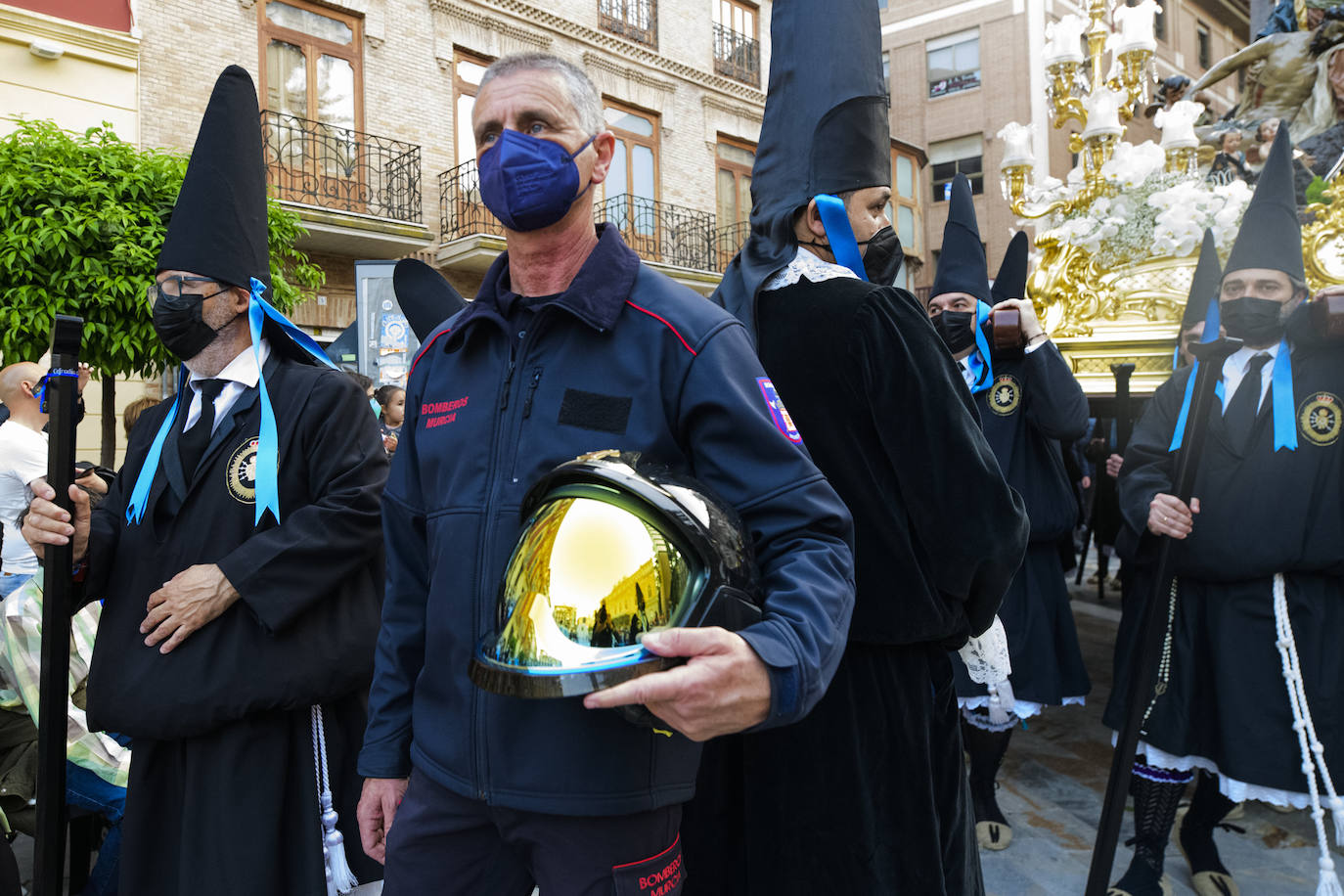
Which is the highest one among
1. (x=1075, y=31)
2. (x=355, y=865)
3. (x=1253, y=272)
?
(x=1075, y=31)

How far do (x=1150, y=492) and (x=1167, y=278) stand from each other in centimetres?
273

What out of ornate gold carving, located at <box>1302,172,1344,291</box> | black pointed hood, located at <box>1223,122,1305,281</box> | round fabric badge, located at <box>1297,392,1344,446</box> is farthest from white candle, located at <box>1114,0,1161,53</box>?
round fabric badge, located at <box>1297,392,1344,446</box>

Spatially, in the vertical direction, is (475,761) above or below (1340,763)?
above

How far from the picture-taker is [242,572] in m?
2.31

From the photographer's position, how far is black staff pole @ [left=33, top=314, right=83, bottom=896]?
2.29 m

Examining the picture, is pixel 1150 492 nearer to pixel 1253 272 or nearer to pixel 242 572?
pixel 1253 272

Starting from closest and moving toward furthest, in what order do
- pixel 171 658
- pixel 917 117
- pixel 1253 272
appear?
pixel 171 658
pixel 1253 272
pixel 917 117

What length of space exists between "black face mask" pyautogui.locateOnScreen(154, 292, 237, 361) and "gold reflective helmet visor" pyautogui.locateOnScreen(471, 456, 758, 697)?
1876 millimetres

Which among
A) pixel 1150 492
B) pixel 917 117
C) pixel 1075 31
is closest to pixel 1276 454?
pixel 1150 492

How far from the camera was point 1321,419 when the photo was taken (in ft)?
10.3

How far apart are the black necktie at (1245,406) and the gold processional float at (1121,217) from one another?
1902 mm

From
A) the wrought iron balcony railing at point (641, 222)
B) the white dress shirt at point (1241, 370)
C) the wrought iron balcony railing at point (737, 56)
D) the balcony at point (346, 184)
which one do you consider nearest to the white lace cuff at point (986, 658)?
the white dress shirt at point (1241, 370)

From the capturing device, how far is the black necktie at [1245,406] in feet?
10.7

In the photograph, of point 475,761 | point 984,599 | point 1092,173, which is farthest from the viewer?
point 1092,173
